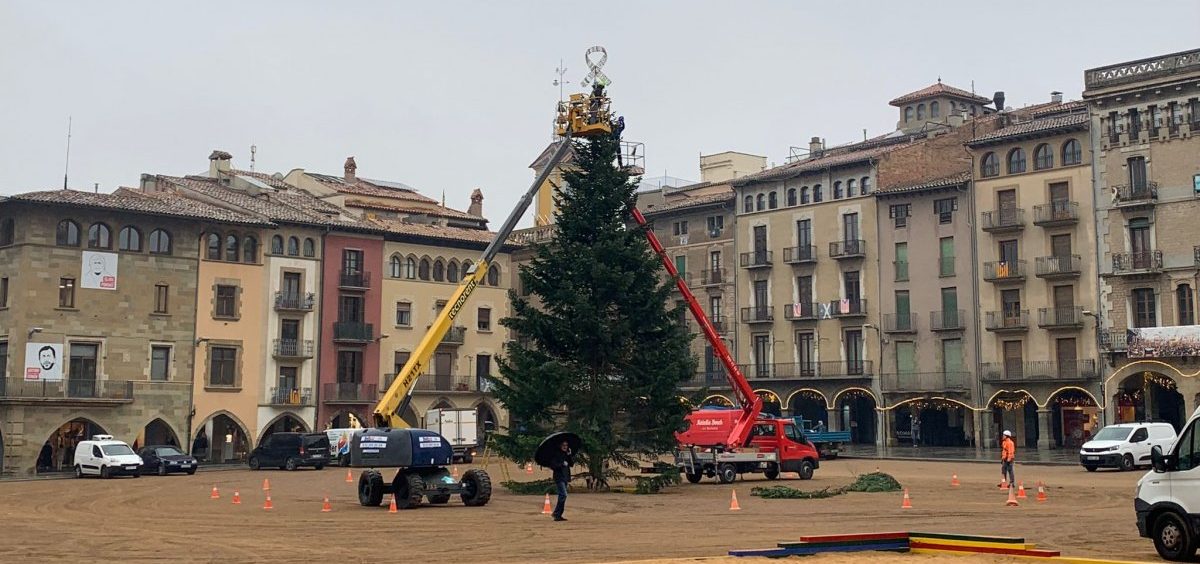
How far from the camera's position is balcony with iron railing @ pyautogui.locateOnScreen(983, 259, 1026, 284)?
64.9m

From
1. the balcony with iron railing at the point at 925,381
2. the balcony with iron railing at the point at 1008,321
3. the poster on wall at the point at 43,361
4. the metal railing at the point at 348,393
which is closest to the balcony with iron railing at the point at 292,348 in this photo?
the metal railing at the point at 348,393

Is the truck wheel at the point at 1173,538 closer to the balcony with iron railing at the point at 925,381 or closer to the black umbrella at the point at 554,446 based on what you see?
the black umbrella at the point at 554,446

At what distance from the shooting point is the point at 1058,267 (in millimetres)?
63438

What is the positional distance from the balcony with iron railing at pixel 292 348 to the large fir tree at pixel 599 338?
105 feet

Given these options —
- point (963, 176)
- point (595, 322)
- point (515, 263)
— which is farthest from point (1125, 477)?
point (515, 263)

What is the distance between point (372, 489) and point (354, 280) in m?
40.1

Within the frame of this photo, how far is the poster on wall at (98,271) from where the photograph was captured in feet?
199

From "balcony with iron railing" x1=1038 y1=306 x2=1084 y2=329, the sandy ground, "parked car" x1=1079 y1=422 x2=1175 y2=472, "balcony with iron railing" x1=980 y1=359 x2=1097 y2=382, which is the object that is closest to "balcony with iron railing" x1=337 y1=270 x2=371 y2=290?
the sandy ground

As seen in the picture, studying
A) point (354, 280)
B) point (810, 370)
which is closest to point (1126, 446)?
point (810, 370)

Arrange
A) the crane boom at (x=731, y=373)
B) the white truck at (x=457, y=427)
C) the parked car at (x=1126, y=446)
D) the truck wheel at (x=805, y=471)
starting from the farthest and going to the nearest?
the white truck at (x=457, y=427), the parked car at (x=1126, y=446), the truck wheel at (x=805, y=471), the crane boom at (x=731, y=373)

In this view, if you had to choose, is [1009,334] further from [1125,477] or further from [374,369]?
[374,369]

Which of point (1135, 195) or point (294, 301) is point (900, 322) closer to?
point (1135, 195)

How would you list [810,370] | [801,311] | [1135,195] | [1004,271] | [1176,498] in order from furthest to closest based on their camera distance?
A: 1. [801,311]
2. [810,370]
3. [1004,271]
4. [1135,195]
5. [1176,498]

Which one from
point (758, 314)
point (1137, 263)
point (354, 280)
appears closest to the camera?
point (1137, 263)
